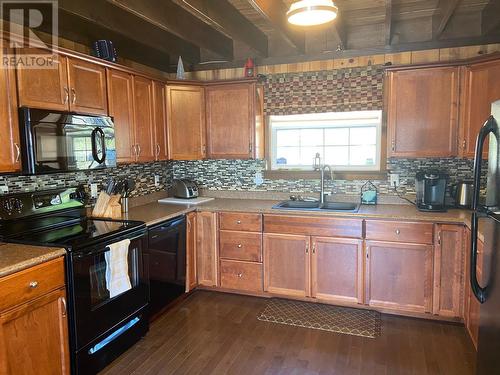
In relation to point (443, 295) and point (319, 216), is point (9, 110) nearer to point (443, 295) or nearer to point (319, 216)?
point (319, 216)

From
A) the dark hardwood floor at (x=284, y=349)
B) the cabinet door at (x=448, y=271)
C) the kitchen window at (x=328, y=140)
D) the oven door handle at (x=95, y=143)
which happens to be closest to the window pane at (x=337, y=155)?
the kitchen window at (x=328, y=140)

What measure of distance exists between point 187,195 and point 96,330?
1.80m

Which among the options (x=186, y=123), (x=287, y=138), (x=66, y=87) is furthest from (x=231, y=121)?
(x=66, y=87)

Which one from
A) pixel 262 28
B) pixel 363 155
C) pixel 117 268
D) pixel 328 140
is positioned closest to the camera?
pixel 117 268

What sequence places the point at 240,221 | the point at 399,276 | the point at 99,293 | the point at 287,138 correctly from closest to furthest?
1. the point at 99,293
2. the point at 399,276
3. the point at 240,221
4. the point at 287,138

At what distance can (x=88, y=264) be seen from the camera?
2.21 meters

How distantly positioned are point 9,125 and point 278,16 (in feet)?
6.25

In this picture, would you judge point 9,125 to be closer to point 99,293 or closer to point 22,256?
point 22,256

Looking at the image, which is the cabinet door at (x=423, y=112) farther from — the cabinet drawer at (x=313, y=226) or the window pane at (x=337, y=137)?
the cabinet drawer at (x=313, y=226)

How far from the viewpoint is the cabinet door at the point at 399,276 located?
2.96 meters

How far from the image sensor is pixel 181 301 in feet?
11.2

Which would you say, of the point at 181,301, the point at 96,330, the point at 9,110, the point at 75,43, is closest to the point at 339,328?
the point at 181,301

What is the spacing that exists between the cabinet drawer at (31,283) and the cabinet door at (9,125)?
64 centimetres

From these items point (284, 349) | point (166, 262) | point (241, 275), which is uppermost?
point (166, 262)
